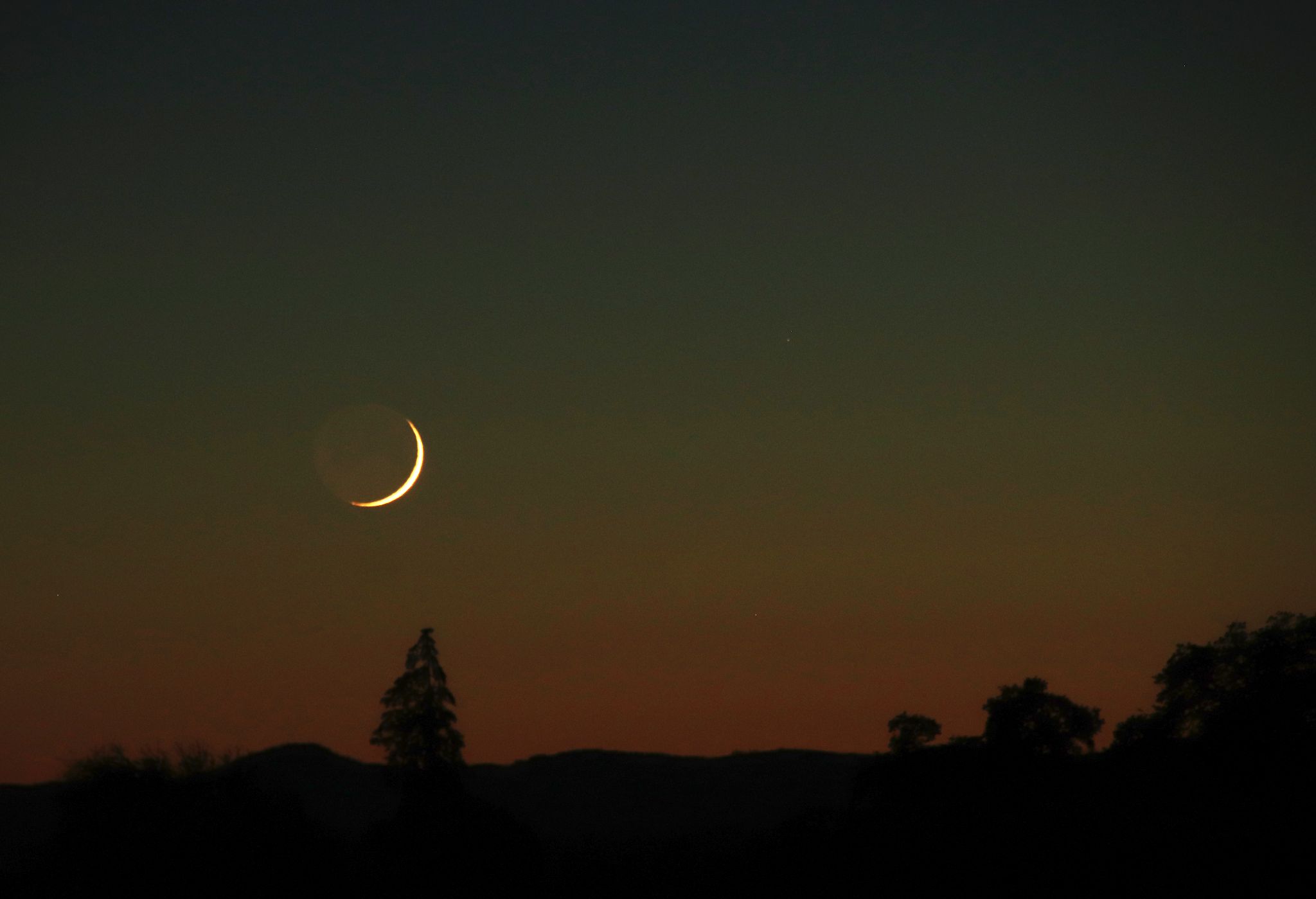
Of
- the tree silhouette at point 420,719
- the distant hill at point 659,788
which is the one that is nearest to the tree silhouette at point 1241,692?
the tree silhouette at point 420,719

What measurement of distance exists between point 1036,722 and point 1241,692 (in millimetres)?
12276

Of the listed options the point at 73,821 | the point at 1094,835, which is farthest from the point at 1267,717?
the point at 73,821

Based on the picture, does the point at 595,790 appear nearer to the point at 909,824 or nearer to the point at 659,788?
the point at 659,788

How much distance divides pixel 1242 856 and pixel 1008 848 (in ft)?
35.8

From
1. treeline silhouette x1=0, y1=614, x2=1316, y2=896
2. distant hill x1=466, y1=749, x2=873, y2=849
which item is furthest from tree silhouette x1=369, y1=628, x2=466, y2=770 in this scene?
distant hill x1=466, y1=749, x2=873, y2=849

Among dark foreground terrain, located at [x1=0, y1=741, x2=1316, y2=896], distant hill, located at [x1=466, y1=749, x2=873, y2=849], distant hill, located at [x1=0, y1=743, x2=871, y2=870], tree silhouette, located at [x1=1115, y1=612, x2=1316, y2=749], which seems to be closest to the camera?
dark foreground terrain, located at [x1=0, y1=741, x2=1316, y2=896]

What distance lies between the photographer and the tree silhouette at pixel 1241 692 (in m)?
77.1

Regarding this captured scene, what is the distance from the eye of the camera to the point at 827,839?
73.2 m

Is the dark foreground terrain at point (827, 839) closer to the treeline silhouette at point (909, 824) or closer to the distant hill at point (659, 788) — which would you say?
the treeline silhouette at point (909, 824)

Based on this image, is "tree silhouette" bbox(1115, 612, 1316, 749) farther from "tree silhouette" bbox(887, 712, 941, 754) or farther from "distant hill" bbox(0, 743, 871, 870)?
"distant hill" bbox(0, 743, 871, 870)

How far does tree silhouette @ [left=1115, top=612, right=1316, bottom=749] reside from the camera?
3034 inches

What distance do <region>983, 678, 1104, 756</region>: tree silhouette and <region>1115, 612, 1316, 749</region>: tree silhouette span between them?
3.69 m

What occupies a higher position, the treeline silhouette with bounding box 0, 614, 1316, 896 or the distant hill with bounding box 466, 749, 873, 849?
the distant hill with bounding box 466, 749, 873, 849

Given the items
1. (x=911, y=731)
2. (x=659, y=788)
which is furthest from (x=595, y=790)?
(x=911, y=731)
